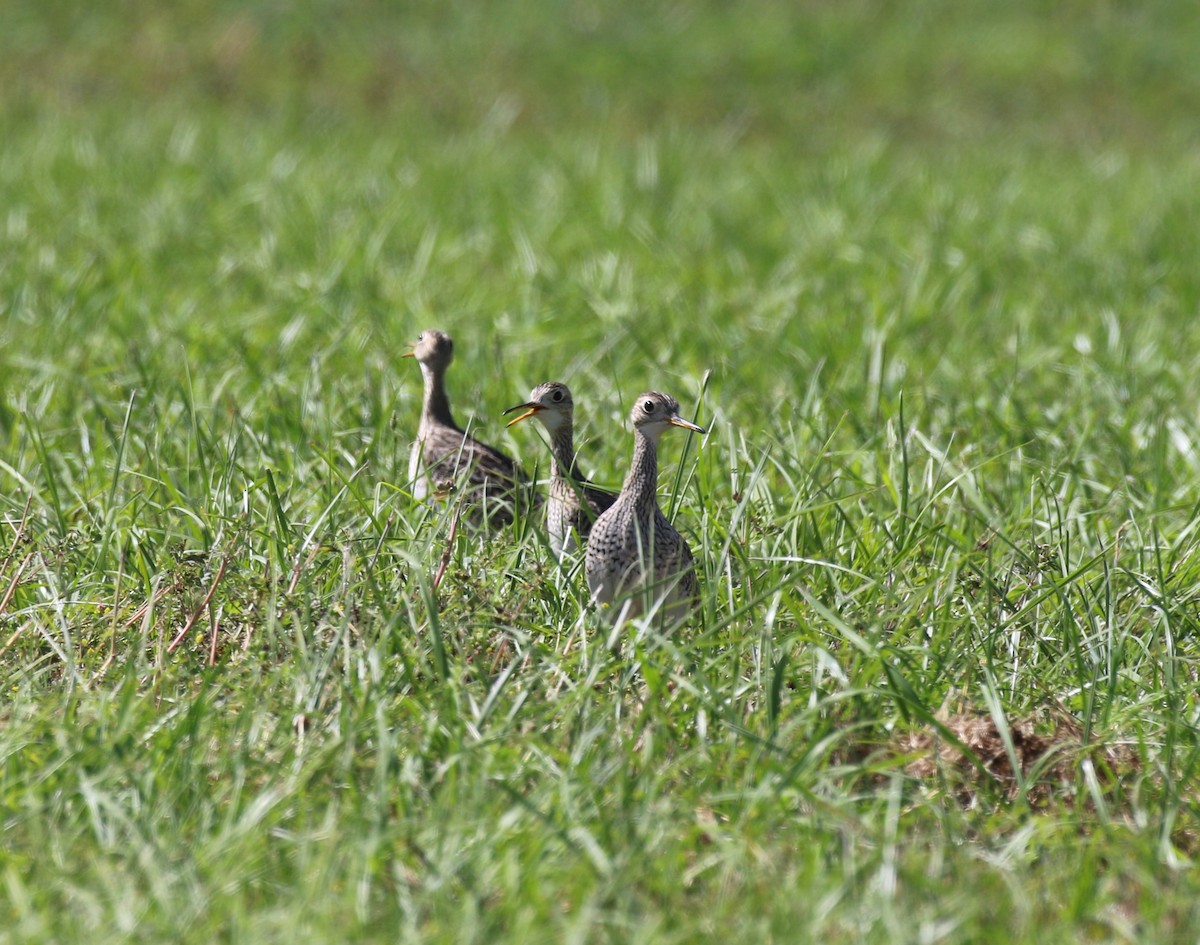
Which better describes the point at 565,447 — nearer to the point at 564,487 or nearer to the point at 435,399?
the point at 564,487

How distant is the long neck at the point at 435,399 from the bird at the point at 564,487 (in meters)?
0.76

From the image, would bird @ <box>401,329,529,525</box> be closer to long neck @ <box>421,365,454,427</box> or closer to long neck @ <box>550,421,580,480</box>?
long neck @ <box>421,365,454,427</box>

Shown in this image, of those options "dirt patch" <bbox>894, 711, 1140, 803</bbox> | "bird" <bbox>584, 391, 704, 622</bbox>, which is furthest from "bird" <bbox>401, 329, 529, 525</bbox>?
"dirt patch" <bbox>894, 711, 1140, 803</bbox>

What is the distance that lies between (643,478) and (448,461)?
1.36 meters

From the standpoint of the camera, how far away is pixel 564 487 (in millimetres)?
4875

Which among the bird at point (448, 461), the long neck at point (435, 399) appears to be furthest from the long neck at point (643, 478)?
the long neck at point (435, 399)

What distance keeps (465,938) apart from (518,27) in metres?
20.4

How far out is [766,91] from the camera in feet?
69.4

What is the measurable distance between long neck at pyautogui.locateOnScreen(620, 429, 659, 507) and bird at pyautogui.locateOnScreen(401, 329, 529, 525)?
47 centimetres

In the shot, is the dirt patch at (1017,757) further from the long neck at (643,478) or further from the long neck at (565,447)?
the long neck at (565,447)

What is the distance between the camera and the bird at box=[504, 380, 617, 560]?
4.72 meters

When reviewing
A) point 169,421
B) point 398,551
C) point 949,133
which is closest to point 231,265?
point 169,421

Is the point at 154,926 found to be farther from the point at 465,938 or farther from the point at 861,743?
the point at 861,743

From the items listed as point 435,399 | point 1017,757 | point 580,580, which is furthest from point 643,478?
point 435,399
